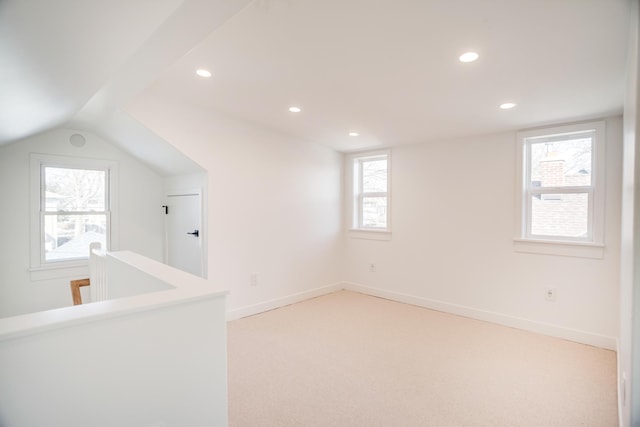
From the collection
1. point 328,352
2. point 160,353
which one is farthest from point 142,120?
point 328,352

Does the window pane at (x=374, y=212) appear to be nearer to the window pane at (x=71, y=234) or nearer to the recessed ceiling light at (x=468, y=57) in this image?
the recessed ceiling light at (x=468, y=57)

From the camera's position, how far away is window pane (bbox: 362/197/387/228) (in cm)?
486

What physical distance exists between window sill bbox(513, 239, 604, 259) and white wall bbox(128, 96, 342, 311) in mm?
2506

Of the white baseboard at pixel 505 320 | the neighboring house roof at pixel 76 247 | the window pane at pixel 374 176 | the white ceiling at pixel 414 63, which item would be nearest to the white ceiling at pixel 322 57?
the white ceiling at pixel 414 63

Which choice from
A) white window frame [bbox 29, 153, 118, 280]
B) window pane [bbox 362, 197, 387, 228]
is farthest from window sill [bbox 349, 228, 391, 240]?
white window frame [bbox 29, 153, 118, 280]

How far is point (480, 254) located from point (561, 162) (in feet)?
4.18

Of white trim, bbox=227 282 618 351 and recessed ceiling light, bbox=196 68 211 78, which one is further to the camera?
white trim, bbox=227 282 618 351

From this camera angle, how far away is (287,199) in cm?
432

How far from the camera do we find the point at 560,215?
134 inches

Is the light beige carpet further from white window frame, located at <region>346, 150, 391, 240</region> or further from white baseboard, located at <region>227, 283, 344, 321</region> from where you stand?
white window frame, located at <region>346, 150, 391, 240</region>

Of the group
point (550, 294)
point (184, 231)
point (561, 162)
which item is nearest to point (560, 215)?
point (561, 162)

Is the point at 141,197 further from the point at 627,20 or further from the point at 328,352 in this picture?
the point at 627,20

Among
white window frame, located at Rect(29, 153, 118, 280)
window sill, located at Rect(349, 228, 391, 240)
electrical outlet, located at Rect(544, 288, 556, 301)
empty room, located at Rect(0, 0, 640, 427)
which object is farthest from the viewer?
window sill, located at Rect(349, 228, 391, 240)

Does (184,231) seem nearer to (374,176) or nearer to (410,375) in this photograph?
(374,176)
